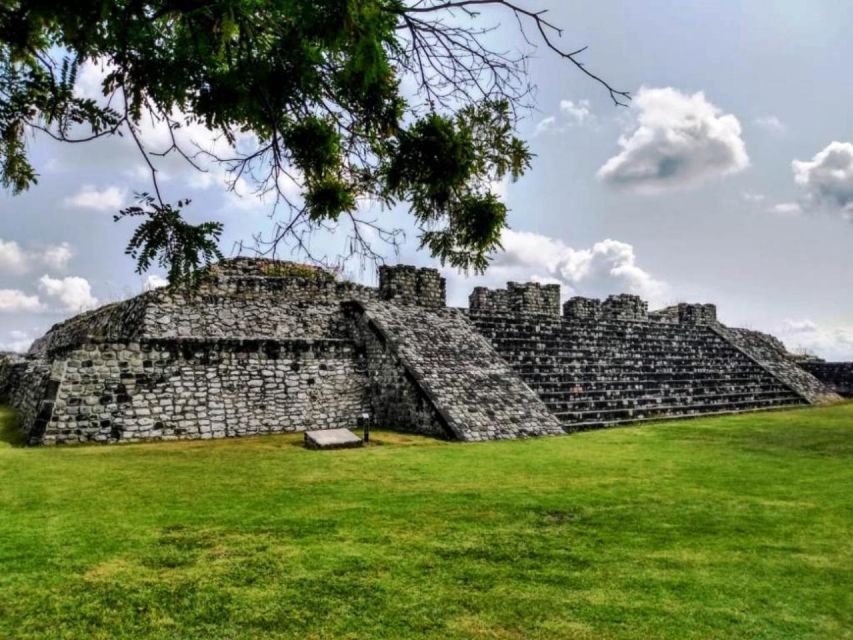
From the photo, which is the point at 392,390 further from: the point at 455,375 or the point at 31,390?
the point at 31,390

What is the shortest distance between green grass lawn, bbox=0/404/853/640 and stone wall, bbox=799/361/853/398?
15.3m

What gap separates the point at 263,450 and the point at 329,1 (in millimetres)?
8238

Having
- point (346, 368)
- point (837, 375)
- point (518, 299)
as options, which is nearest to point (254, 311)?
point (346, 368)

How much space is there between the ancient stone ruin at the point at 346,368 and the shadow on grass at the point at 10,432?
456 mm

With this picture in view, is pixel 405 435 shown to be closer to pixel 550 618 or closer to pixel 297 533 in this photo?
pixel 297 533

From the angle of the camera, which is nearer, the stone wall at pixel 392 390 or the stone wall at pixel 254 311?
the stone wall at pixel 392 390

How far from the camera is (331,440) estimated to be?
1027cm

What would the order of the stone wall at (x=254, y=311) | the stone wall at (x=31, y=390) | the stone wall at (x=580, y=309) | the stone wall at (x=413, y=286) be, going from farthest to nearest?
1. the stone wall at (x=580, y=309)
2. the stone wall at (x=413, y=286)
3. the stone wall at (x=254, y=311)
4. the stone wall at (x=31, y=390)

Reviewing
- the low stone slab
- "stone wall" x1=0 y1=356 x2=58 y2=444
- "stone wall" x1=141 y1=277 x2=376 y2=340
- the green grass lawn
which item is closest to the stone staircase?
"stone wall" x1=141 y1=277 x2=376 y2=340

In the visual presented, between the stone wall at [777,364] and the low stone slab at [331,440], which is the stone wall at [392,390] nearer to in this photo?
the low stone slab at [331,440]

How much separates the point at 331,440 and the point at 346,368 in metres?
3.48

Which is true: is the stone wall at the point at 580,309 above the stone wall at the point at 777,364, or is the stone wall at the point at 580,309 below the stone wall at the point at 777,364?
above

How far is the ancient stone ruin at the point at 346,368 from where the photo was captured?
11297 mm

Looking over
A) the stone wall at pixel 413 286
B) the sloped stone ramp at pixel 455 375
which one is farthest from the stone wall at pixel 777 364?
the stone wall at pixel 413 286
